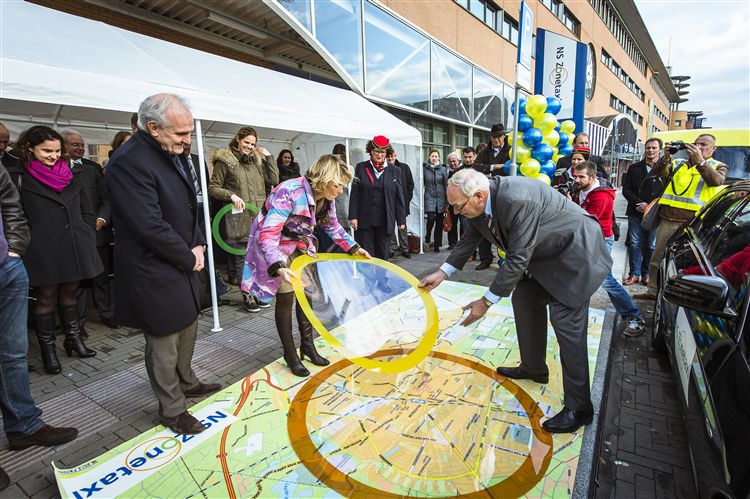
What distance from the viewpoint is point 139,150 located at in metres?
2.08

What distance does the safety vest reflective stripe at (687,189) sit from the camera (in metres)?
4.46

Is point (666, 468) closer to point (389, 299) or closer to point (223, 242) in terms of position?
point (389, 299)

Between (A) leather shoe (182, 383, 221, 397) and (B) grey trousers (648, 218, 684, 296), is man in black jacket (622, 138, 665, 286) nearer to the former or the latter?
(B) grey trousers (648, 218, 684, 296)

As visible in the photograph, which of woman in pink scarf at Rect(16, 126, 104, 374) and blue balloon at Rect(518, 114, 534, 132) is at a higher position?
blue balloon at Rect(518, 114, 534, 132)

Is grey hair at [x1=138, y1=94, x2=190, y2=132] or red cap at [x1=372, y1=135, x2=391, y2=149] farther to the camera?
red cap at [x1=372, y1=135, x2=391, y2=149]

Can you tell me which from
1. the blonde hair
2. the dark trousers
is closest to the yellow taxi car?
the dark trousers

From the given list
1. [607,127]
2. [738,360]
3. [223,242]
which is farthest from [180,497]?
[607,127]

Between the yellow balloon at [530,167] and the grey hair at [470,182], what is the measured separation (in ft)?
14.4

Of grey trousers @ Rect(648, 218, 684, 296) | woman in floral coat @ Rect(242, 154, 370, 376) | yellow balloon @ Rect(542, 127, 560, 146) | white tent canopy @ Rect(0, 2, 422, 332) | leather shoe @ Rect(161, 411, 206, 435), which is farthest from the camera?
yellow balloon @ Rect(542, 127, 560, 146)

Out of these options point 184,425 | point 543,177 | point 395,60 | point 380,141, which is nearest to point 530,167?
point 543,177

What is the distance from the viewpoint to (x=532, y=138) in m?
6.33

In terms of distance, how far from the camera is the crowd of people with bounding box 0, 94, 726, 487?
216 cm

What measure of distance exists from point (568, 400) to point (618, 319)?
239 cm

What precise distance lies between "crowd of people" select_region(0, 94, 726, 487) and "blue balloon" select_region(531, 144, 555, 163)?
6.72 feet
